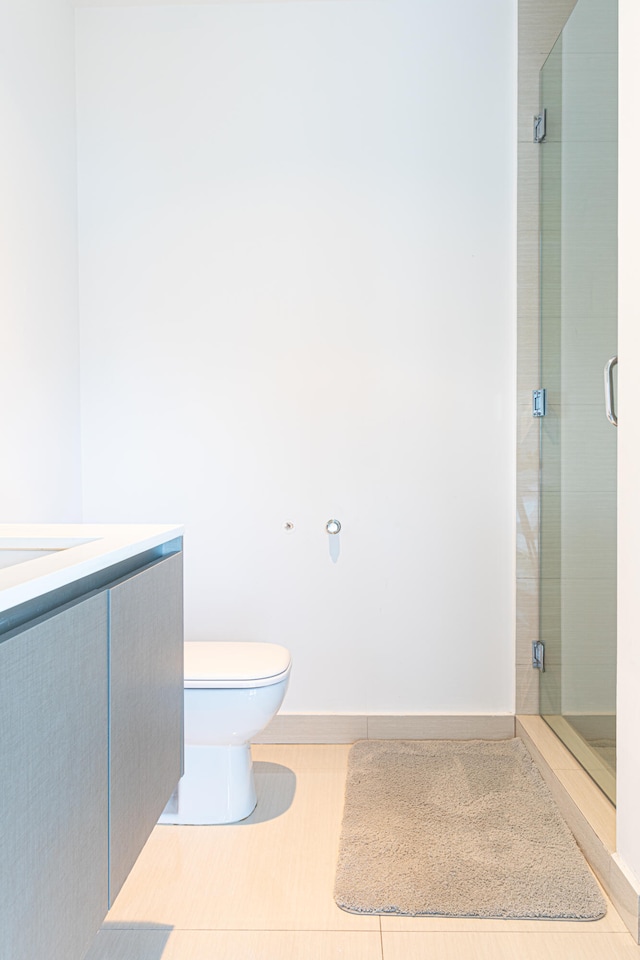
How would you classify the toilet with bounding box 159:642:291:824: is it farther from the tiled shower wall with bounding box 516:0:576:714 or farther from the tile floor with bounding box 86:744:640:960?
the tiled shower wall with bounding box 516:0:576:714

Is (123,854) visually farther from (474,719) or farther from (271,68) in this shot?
(271,68)

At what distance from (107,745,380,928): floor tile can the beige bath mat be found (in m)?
0.06

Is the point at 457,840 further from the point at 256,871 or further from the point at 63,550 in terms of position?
the point at 63,550

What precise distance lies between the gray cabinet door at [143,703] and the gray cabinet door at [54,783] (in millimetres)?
53

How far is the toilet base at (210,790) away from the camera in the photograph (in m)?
2.10

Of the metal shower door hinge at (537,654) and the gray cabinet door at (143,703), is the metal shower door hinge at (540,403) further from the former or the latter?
the gray cabinet door at (143,703)

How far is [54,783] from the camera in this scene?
3.10 feet

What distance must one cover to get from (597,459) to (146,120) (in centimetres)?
189

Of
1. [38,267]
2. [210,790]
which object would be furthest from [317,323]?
[210,790]

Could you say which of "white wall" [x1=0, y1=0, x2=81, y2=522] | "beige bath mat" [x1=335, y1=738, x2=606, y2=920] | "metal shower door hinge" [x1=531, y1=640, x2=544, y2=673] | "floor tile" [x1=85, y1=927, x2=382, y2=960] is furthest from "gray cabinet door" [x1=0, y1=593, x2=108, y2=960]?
"metal shower door hinge" [x1=531, y1=640, x2=544, y2=673]

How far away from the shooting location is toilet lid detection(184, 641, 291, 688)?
6.63 feet

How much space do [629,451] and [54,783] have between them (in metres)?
1.26

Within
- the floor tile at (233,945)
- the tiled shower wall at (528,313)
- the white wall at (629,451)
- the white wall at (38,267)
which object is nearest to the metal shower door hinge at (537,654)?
the tiled shower wall at (528,313)

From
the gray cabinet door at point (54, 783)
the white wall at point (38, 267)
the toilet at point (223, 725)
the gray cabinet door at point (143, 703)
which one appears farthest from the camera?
the white wall at point (38, 267)
